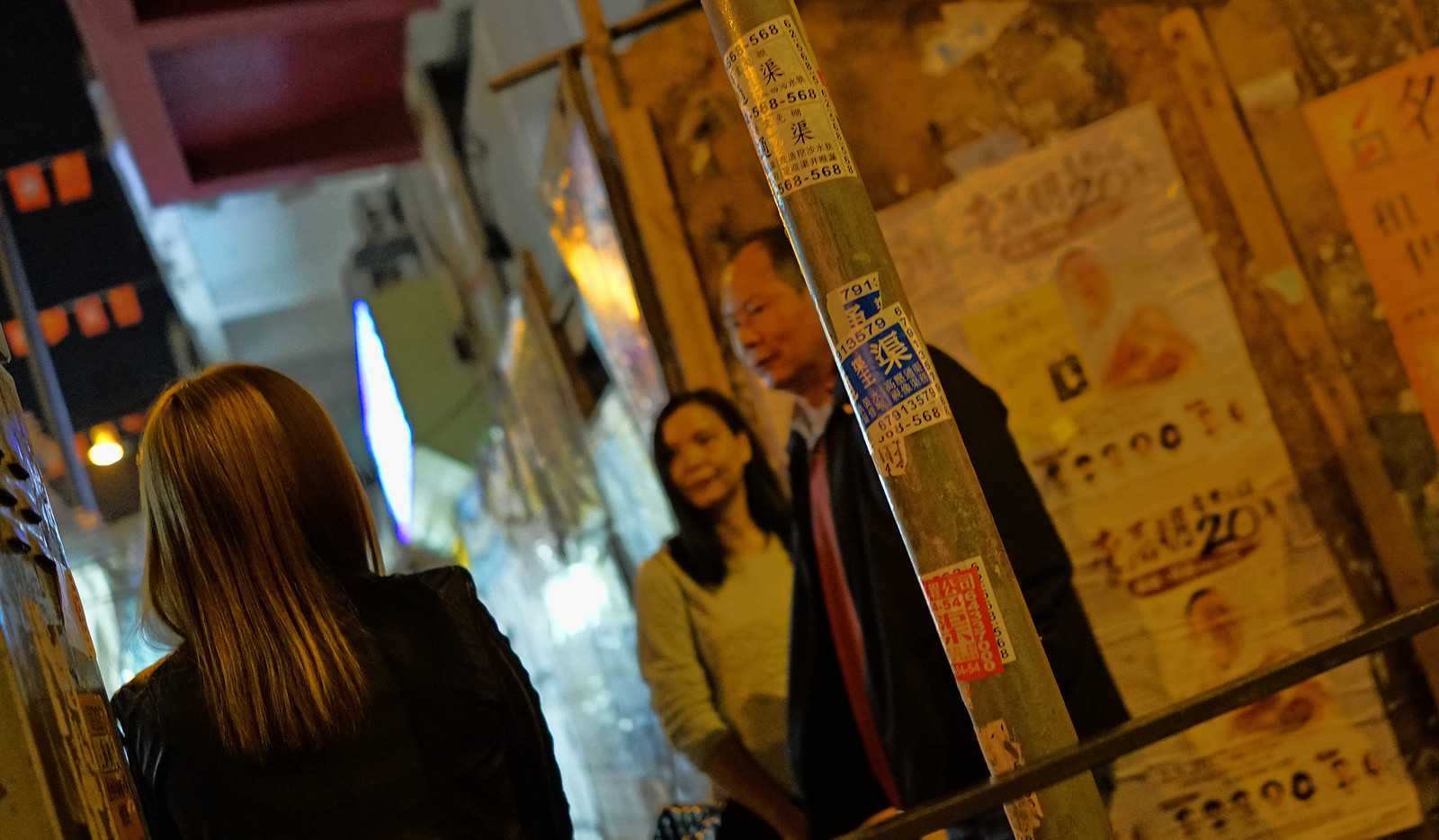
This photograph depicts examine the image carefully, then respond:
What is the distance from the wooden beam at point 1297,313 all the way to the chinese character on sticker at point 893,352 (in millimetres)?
2299

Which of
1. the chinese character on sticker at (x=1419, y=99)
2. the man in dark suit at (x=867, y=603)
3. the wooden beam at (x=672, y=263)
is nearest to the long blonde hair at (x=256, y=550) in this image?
the man in dark suit at (x=867, y=603)

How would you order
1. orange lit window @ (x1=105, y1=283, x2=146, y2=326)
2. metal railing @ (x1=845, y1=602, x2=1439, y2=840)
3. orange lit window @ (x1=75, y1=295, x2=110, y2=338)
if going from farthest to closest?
orange lit window @ (x1=75, y1=295, x2=110, y2=338) → orange lit window @ (x1=105, y1=283, x2=146, y2=326) → metal railing @ (x1=845, y1=602, x2=1439, y2=840)

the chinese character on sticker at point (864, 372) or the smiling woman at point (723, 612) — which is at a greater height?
the chinese character on sticker at point (864, 372)

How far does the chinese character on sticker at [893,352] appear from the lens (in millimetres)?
1856

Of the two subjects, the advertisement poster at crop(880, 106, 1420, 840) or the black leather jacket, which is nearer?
the black leather jacket

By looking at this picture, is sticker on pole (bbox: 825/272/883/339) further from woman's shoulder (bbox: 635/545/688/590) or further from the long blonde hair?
woman's shoulder (bbox: 635/545/688/590)

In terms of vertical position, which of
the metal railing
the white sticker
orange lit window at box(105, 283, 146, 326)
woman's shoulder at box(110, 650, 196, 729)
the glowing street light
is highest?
orange lit window at box(105, 283, 146, 326)

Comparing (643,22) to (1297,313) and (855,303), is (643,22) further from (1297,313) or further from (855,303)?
(855,303)

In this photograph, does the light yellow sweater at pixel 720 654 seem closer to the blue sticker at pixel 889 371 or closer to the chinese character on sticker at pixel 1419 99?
the blue sticker at pixel 889 371

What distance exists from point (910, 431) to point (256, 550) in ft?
3.04

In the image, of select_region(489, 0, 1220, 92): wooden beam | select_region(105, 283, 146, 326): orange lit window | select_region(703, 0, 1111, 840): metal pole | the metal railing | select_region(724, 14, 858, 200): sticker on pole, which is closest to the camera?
the metal railing

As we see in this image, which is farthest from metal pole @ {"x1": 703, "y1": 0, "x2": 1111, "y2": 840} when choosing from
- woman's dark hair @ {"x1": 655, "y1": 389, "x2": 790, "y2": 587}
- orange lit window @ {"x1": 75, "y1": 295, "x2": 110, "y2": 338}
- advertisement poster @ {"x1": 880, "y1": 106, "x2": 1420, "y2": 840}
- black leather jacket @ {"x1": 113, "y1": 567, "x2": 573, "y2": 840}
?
orange lit window @ {"x1": 75, "y1": 295, "x2": 110, "y2": 338}

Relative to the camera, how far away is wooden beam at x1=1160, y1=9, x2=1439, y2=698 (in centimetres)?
359

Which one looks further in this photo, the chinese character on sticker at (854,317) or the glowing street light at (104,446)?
the glowing street light at (104,446)
